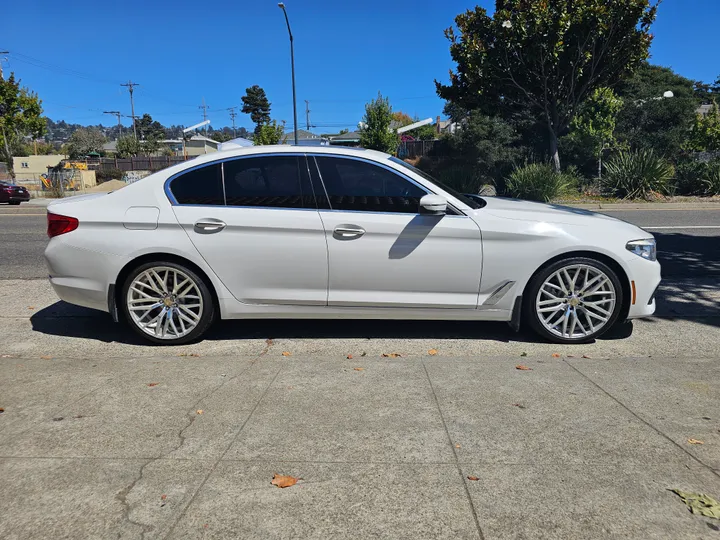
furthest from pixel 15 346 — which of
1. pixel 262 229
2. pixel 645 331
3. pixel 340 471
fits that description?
pixel 645 331

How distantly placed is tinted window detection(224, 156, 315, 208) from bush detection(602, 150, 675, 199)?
16589mm

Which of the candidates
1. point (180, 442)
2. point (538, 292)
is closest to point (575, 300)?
point (538, 292)

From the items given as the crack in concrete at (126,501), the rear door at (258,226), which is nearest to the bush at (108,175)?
the rear door at (258,226)

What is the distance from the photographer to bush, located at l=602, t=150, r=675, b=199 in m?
18.4

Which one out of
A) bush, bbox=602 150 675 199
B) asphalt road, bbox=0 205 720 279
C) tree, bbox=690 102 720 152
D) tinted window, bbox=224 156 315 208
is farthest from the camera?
tree, bbox=690 102 720 152

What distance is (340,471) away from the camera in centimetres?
278

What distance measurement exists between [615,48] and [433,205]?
16624 millimetres

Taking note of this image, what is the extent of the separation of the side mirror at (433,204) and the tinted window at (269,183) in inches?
35.5

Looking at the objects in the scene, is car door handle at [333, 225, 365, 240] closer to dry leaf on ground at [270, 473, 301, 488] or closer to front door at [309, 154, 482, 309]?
front door at [309, 154, 482, 309]

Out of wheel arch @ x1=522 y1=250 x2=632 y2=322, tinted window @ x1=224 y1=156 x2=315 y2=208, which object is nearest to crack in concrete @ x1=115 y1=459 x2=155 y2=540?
tinted window @ x1=224 y1=156 x2=315 y2=208

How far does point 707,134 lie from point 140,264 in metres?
27.4

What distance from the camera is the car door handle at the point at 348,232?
14.9 ft

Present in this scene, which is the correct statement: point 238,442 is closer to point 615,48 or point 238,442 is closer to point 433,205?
point 433,205

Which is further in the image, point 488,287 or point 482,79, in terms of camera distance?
point 482,79
